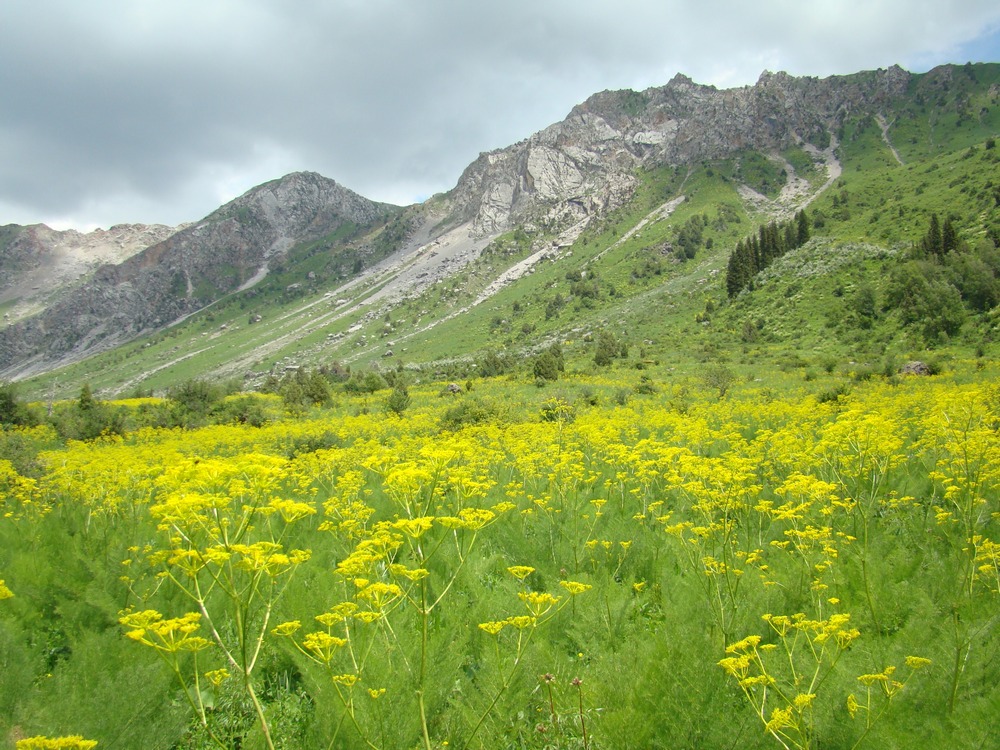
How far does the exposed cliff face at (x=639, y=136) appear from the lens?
129125 millimetres

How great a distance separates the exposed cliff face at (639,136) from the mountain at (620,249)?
61 centimetres

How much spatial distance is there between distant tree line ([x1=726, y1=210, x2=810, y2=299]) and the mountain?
2689mm

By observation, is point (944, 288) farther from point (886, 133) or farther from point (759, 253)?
point (886, 133)

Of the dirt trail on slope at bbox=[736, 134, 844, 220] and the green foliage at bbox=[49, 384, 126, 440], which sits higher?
the dirt trail on slope at bbox=[736, 134, 844, 220]

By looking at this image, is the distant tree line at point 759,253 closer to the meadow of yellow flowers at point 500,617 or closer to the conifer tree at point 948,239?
the conifer tree at point 948,239

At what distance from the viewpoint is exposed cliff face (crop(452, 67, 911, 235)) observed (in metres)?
129

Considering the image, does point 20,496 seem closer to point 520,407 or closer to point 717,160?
point 520,407

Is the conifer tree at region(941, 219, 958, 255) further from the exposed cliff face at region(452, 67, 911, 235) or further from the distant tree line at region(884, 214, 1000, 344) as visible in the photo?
the exposed cliff face at region(452, 67, 911, 235)

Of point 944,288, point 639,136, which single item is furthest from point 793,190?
point 944,288

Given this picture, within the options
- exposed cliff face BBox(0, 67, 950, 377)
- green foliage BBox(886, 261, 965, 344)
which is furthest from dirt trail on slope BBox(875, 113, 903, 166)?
green foliage BBox(886, 261, 965, 344)

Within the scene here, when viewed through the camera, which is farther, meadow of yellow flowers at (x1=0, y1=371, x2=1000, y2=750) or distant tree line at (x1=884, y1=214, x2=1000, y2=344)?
distant tree line at (x1=884, y1=214, x2=1000, y2=344)

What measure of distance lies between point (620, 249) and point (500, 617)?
356 feet

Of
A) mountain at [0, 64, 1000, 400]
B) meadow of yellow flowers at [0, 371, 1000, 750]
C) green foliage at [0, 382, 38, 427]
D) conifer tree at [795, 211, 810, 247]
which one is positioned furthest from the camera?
conifer tree at [795, 211, 810, 247]

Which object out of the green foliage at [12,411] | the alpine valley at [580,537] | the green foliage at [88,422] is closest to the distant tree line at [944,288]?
the alpine valley at [580,537]
